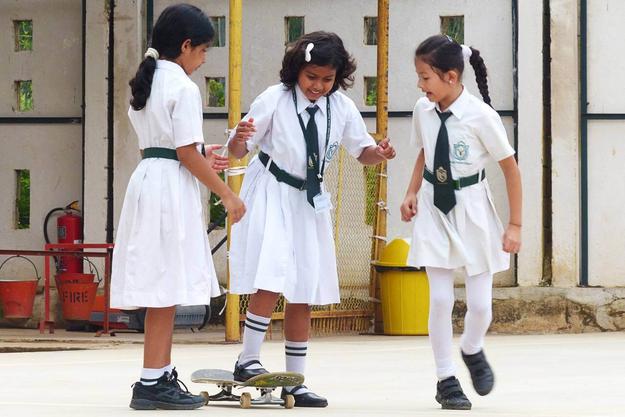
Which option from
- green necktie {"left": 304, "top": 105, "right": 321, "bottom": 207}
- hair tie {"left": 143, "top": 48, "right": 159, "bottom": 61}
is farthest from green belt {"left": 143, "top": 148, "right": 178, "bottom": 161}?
green necktie {"left": 304, "top": 105, "right": 321, "bottom": 207}

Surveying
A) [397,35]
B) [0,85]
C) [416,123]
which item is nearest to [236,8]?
[397,35]

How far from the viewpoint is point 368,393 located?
7.06 metres

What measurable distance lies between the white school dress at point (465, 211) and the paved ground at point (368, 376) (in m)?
0.63

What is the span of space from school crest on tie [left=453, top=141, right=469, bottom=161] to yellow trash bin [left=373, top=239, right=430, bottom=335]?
20.6ft

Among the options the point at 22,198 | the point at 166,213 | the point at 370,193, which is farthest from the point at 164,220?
the point at 22,198

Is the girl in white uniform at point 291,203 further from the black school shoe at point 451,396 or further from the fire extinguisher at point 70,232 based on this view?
the fire extinguisher at point 70,232

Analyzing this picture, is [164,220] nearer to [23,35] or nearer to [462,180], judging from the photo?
[462,180]

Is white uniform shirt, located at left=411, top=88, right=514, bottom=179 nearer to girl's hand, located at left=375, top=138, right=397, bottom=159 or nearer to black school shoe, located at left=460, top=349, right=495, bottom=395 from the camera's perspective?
girl's hand, located at left=375, top=138, right=397, bottom=159

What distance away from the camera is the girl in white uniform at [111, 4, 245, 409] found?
5918mm

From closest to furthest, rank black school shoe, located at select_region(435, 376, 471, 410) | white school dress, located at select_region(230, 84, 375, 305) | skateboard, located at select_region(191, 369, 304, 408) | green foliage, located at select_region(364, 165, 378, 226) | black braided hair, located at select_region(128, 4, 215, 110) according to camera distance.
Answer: black braided hair, located at select_region(128, 4, 215, 110), skateboard, located at select_region(191, 369, 304, 408), black school shoe, located at select_region(435, 376, 471, 410), white school dress, located at select_region(230, 84, 375, 305), green foliage, located at select_region(364, 165, 378, 226)

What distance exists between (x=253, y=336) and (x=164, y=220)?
0.81 meters

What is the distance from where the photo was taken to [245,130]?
6.30m

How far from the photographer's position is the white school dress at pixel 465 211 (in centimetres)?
644

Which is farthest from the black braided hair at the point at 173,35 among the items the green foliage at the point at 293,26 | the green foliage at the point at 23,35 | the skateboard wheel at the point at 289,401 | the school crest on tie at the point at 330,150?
the green foliage at the point at 23,35
